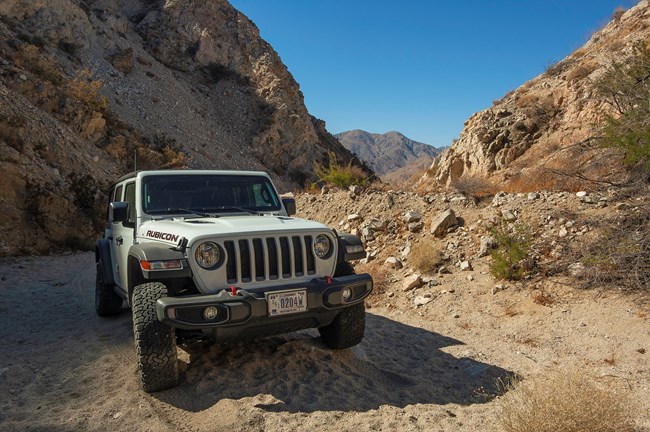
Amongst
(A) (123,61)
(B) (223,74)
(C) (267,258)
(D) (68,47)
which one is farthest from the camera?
(B) (223,74)

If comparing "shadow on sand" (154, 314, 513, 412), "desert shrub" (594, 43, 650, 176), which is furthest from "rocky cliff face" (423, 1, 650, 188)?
"shadow on sand" (154, 314, 513, 412)

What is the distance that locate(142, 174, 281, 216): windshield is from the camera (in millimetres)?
5152

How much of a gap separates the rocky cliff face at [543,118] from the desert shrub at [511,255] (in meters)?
4.73

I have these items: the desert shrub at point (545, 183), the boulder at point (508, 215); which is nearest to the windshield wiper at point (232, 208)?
the boulder at point (508, 215)

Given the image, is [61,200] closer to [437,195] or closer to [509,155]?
[437,195]

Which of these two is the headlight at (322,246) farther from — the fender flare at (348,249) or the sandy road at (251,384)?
the sandy road at (251,384)

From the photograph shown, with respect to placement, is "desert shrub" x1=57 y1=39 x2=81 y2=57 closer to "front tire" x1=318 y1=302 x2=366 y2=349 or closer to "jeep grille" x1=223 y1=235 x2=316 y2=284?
"jeep grille" x1=223 y1=235 x2=316 y2=284

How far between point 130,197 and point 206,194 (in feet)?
3.30

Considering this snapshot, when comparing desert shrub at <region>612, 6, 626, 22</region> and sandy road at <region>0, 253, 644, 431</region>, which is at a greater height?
desert shrub at <region>612, 6, 626, 22</region>

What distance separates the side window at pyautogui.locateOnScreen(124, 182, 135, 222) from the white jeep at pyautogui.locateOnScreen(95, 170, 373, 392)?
0.50ft

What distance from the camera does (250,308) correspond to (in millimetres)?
3754

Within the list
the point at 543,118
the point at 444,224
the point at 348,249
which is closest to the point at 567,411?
the point at 348,249

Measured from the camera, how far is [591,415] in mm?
3029

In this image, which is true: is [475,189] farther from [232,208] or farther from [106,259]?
[106,259]
